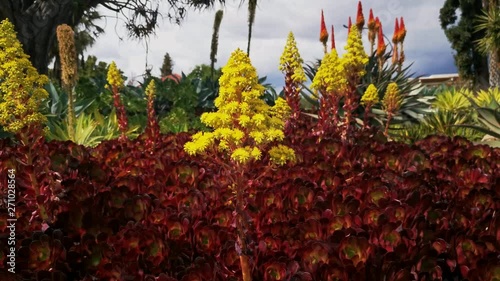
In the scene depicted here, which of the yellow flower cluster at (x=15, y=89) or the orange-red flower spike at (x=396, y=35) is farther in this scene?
the orange-red flower spike at (x=396, y=35)

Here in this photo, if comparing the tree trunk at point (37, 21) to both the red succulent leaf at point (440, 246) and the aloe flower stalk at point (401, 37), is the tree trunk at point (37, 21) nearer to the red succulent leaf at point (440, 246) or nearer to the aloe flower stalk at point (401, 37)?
the aloe flower stalk at point (401, 37)

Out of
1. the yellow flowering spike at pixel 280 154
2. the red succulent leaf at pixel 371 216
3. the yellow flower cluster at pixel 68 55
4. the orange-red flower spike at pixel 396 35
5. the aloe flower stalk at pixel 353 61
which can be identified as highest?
the orange-red flower spike at pixel 396 35

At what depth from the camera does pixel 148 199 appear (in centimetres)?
276

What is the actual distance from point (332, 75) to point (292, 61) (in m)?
0.54

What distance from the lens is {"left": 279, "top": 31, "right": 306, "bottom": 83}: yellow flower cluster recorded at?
200 inches

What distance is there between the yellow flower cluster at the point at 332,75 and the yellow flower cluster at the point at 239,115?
3271mm

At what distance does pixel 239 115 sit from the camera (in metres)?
2.10

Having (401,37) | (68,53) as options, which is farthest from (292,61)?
(401,37)

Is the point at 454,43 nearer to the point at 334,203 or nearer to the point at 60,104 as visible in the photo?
the point at 60,104

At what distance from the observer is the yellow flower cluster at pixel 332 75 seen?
5.39 meters

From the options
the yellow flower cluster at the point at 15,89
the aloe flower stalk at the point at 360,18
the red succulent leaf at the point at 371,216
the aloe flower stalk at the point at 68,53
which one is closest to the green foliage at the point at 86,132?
the aloe flower stalk at the point at 68,53

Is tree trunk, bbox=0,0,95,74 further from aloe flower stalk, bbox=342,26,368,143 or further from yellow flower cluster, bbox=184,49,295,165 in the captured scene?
yellow flower cluster, bbox=184,49,295,165

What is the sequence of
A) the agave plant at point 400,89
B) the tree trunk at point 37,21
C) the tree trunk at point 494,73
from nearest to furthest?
1. the agave plant at point 400,89
2. the tree trunk at point 37,21
3. the tree trunk at point 494,73

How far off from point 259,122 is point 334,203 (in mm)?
885
